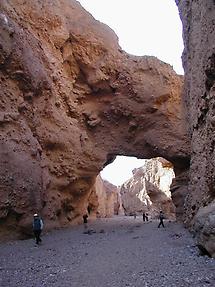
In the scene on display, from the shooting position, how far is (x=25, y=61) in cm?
1591

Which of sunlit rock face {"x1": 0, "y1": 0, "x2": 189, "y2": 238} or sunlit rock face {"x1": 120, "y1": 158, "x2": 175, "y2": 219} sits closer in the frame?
sunlit rock face {"x1": 0, "y1": 0, "x2": 189, "y2": 238}

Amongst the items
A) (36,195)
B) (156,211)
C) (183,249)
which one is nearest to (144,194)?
(156,211)

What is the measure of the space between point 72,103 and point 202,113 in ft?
32.4

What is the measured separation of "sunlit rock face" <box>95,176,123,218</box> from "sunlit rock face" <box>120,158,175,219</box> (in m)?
2.45

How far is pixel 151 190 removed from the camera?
131ft

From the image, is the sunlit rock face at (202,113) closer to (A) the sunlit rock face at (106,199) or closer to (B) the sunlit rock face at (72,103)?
(B) the sunlit rock face at (72,103)

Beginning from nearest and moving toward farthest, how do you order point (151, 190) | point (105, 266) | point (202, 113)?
point (105, 266)
point (202, 113)
point (151, 190)

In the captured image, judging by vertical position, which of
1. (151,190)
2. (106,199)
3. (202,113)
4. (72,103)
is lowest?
(106,199)

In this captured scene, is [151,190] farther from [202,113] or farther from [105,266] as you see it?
[105,266]

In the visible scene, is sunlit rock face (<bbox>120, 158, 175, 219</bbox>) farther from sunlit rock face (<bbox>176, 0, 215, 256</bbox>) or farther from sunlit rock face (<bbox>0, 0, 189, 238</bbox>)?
sunlit rock face (<bbox>176, 0, 215, 256</bbox>)

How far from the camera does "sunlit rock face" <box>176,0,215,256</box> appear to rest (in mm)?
10349

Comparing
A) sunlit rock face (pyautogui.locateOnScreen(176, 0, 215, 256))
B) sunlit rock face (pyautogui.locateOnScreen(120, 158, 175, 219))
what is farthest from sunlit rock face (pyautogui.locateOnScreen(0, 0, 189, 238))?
sunlit rock face (pyautogui.locateOnScreen(120, 158, 175, 219))

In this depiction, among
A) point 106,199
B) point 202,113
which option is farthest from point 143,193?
point 202,113

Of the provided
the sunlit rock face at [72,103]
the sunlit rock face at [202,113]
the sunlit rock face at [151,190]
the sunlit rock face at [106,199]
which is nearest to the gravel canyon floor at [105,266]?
the sunlit rock face at [202,113]
